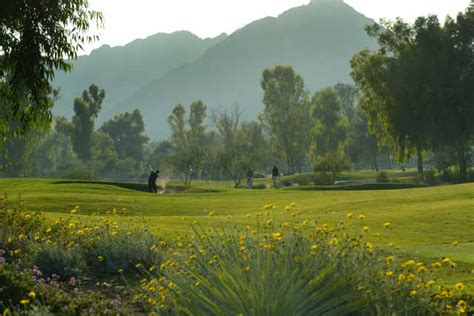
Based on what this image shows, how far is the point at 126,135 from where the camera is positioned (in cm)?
16575

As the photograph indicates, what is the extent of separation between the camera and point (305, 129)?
351 feet

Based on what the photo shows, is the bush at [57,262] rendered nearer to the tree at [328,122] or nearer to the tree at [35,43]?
the tree at [35,43]

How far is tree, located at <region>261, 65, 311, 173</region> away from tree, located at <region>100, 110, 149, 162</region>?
213 ft

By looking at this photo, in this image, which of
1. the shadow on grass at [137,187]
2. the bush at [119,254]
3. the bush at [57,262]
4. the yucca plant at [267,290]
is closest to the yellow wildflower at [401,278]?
the yucca plant at [267,290]

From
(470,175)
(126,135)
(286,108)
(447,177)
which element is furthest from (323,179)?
(126,135)

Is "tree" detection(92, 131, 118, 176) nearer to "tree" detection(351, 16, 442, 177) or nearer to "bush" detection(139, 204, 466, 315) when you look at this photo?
"tree" detection(351, 16, 442, 177)

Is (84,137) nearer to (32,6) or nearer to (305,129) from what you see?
(305,129)

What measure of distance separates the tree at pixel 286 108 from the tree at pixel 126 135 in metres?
64.8

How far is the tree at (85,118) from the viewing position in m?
114

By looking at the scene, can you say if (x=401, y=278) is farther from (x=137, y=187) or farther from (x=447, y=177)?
(x=447, y=177)

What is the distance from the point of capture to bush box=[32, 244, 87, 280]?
12.5 m

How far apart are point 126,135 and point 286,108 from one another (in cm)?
7055

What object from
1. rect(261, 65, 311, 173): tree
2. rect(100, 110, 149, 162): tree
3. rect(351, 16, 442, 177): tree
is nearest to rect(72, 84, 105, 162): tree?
rect(261, 65, 311, 173): tree

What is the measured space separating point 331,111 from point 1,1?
10351 cm
